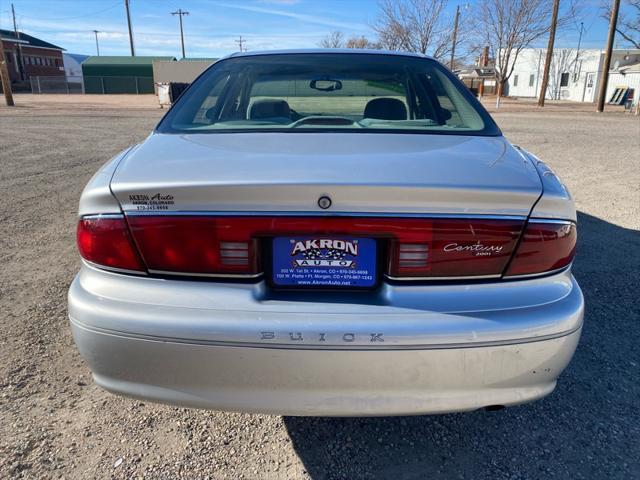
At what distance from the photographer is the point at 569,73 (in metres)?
48.8

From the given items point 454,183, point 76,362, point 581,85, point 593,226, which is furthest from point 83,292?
point 581,85

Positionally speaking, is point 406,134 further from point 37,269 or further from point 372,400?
point 37,269

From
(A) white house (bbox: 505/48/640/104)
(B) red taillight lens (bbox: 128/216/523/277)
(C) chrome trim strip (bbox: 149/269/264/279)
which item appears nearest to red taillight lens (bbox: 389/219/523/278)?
(B) red taillight lens (bbox: 128/216/523/277)

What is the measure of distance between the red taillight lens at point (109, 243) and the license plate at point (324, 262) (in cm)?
49

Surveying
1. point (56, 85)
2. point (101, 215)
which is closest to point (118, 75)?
point (56, 85)

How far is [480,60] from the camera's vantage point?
50531 millimetres

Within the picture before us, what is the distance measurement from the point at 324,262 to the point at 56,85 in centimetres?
5598

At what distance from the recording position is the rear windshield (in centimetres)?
255

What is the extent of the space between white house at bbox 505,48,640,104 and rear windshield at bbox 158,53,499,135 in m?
46.3

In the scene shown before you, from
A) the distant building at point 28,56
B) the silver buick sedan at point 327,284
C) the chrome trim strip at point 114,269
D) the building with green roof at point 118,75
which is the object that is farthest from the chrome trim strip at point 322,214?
the distant building at point 28,56

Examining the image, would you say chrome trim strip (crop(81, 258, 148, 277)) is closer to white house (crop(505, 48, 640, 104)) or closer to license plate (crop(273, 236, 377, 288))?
license plate (crop(273, 236, 377, 288))

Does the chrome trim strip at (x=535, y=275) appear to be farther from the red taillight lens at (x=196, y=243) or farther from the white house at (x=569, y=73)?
the white house at (x=569, y=73)

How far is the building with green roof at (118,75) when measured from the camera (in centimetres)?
5059

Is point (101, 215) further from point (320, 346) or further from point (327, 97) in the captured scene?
point (327, 97)
